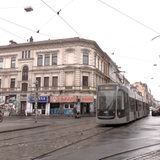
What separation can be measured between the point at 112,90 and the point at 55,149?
11737 millimetres

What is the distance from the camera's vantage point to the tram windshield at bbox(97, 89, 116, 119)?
2009 centimetres

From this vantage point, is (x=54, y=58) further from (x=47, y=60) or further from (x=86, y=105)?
(x=86, y=105)

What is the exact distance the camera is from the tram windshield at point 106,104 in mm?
20094

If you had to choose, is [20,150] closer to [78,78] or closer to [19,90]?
[78,78]

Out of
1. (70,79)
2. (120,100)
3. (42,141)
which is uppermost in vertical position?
(70,79)

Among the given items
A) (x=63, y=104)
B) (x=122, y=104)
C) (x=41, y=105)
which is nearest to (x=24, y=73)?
(x=41, y=105)

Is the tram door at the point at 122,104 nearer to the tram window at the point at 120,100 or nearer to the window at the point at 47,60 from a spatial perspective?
the tram window at the point at 120,100

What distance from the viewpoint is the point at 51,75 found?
154 ft

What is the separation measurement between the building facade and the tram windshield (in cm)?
2321

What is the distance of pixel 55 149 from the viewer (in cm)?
966

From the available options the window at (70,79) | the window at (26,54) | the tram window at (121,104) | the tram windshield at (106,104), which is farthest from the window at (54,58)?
the tram window at (121,104)

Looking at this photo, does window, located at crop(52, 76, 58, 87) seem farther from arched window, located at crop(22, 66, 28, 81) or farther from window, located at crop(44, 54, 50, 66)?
arched window, located at crop(22, 66, 28, 81)

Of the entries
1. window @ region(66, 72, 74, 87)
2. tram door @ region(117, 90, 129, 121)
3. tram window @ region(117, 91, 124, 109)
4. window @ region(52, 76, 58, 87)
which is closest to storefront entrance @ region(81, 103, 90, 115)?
window @ region(66, 72, 74, 87)

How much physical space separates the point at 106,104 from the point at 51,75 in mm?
27478
